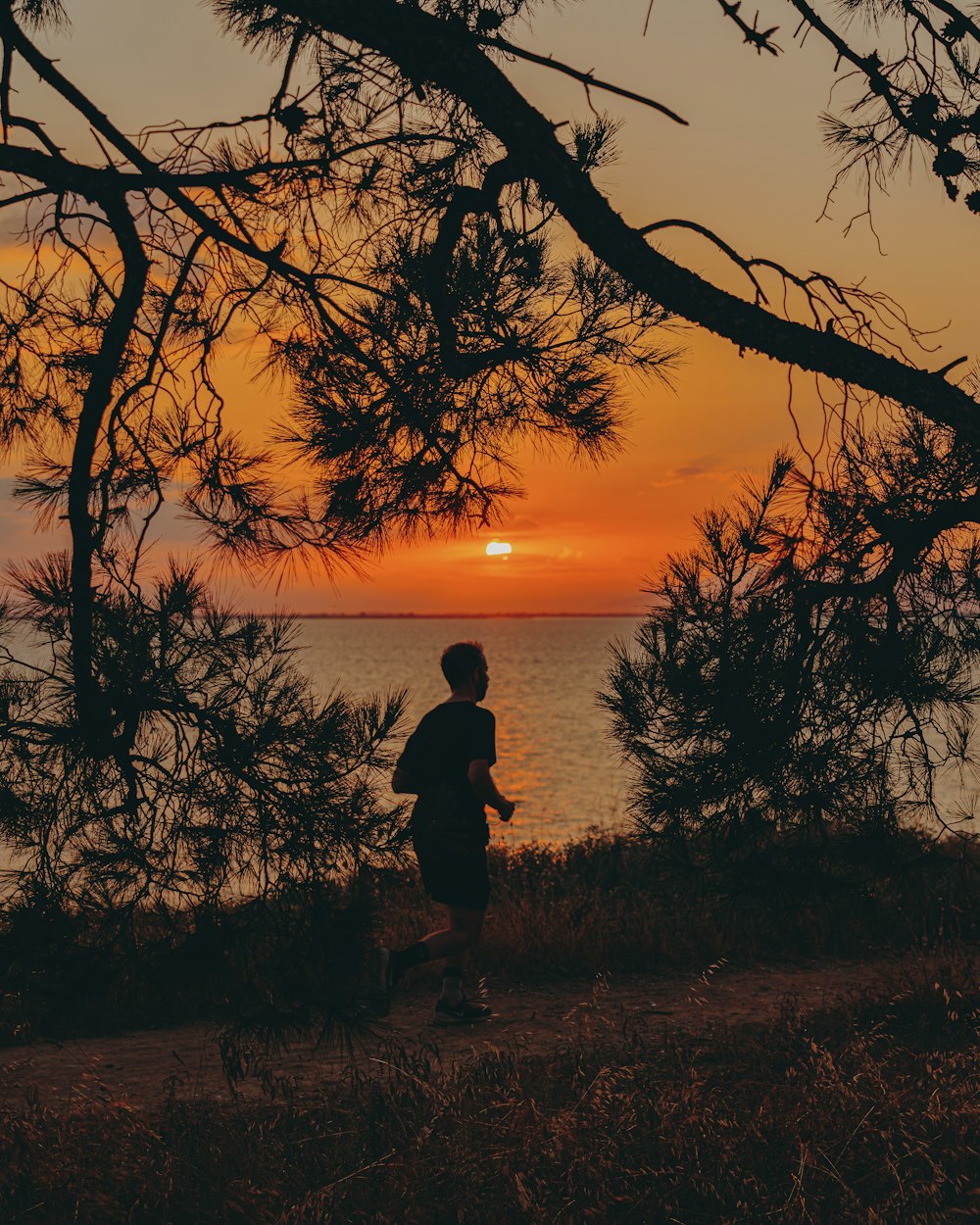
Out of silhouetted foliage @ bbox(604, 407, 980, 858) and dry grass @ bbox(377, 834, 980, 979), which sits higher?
silhouetted foliage @ bbox(604, 407, 980, 858)

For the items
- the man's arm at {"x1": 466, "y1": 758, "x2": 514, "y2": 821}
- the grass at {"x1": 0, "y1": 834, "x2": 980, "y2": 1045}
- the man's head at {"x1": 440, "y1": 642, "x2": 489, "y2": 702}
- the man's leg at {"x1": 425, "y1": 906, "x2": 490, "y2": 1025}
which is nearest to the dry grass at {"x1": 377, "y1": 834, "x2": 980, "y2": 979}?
the grass at {"x1": 0, "y1": 834, "x2": 980, "y2": 1045}

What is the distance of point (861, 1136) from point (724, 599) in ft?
7.06

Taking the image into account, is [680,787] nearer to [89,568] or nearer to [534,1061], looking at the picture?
[534,1061]

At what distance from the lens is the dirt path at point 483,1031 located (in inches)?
218

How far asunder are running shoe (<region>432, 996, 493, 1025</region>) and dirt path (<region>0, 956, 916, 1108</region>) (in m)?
0.06

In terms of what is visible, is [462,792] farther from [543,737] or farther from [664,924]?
[543,737]

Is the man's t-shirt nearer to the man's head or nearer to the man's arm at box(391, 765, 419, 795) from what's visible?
the man's arm at box(391, 765, 419, 795)

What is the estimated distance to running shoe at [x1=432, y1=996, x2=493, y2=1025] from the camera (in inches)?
247

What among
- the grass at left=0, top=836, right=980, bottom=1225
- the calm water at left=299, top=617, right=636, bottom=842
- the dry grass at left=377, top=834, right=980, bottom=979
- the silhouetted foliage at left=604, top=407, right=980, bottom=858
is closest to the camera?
the grass at left=0, top=836, right=980, bottom=1225

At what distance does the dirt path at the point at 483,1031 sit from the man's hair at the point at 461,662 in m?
1.78

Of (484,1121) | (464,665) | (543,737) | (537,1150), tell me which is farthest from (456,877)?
(543,737)

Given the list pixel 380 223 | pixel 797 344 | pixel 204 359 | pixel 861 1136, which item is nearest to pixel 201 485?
pixel 204 359

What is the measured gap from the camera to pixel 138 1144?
423cm

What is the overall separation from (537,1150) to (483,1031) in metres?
2.36
